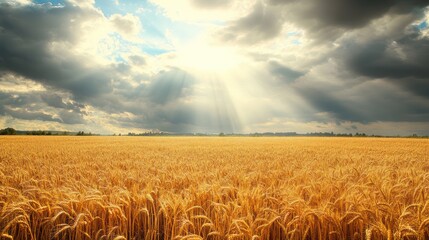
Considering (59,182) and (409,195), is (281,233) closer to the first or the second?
(409,195)

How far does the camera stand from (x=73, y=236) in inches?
115

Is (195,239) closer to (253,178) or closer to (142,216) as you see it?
(142,216)

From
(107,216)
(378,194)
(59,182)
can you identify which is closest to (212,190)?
(107,216)

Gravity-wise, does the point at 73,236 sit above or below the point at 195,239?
below

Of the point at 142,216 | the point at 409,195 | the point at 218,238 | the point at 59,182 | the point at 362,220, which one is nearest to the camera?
the point at 218,238

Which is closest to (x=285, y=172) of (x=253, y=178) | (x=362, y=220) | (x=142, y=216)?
(x=253, y=178)

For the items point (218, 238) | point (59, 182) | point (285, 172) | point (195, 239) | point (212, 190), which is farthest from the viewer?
point (285, 172)

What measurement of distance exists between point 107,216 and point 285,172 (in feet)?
20.8

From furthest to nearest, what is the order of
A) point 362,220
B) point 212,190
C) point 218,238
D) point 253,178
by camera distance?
point 253,178
point 212,190
point 362,220
point 218,238

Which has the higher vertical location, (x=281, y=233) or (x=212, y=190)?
(x=212, y=190)

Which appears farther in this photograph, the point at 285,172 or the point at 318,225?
the point at 285,172

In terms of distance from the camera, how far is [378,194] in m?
4.79

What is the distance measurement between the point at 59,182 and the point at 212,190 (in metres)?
4.69

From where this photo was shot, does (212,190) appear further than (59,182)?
No
